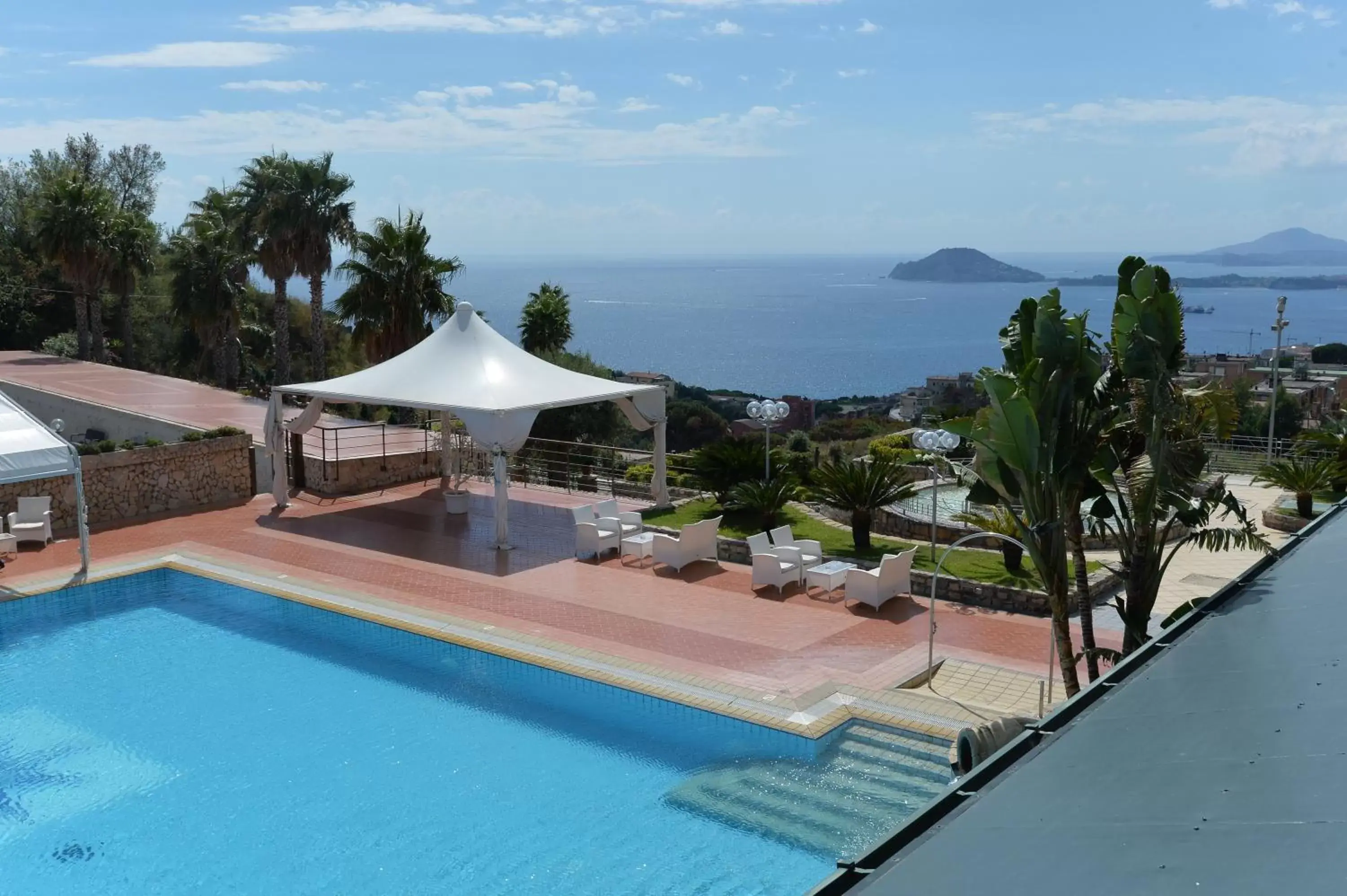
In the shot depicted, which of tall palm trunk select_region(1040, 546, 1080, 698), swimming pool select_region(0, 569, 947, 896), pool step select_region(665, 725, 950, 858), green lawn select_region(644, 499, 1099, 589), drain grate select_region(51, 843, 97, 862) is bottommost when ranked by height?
drain grate select_region(51, 843, 97, 862)

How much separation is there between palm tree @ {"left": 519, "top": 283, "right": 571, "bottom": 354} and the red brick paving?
12.0m

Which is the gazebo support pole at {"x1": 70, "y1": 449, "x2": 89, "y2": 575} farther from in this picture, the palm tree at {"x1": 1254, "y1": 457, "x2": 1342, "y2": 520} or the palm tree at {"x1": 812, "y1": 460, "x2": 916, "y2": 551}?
the palm tree at {"x1": 1254, "y1": 457, "x2": 1342, "y2": 520}

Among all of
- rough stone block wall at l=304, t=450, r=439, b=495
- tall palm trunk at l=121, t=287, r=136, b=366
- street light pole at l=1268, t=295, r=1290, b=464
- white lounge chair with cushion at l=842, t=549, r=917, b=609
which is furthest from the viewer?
tall palm trunk at l=121, t=287, r=136, b=366

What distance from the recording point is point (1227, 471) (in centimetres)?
2672

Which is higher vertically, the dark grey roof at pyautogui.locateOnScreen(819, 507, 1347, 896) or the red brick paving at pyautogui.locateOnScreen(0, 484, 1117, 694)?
the dark grey roof at pyautogui.locateOnScreen(819, 507, 1347, 896)

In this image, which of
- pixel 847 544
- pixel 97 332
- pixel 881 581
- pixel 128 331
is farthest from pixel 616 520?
pixel 128 331

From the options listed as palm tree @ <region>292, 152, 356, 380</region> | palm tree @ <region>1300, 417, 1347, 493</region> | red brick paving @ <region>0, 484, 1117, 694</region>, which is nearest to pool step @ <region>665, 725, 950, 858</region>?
red brick paving @ <region>0, 484, 1117, 694</region>

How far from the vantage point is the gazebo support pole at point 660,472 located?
2022cm

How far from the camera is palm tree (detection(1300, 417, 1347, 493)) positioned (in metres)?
19.2

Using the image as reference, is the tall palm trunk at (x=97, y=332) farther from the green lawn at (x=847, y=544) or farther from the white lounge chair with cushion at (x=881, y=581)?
the white lounge chair with cushion at (x=881, y=581)

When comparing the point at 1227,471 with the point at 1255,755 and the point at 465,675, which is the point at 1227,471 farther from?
the point at 1255,755

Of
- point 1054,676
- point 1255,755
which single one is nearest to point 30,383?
point 1054,676

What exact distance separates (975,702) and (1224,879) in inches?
319

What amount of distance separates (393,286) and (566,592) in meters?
14.5
